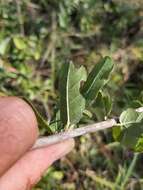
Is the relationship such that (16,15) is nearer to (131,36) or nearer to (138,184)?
(131,36)

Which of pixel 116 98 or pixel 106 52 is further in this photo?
pixel 106 52

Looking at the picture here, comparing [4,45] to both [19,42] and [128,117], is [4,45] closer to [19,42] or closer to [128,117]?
[19,42]

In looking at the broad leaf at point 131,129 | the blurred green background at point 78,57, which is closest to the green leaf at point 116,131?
the broad leaf at point 131,129

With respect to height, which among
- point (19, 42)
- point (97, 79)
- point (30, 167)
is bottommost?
point (19, 42)

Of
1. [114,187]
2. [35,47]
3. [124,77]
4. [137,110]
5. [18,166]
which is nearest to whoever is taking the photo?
[18,166]

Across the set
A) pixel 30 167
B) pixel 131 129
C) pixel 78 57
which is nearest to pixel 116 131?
pixel 131 129

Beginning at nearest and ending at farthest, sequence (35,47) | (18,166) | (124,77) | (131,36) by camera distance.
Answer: (18,166), (35,47), (124,77), (131,36)

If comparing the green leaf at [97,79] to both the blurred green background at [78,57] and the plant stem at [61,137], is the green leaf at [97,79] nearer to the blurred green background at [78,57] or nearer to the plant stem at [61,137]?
the plant stem at [61,137]

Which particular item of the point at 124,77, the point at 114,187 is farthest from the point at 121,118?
the point at 124,77

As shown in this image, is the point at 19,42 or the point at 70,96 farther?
the point at 19,42
